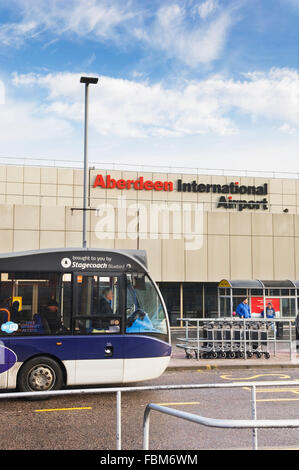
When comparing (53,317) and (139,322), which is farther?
(139,322)

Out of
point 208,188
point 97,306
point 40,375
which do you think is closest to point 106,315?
point 97,306

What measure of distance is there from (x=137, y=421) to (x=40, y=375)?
11.1ft

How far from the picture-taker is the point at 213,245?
34188mm

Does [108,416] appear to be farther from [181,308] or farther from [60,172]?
[60,172]

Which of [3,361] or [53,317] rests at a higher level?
[53,317]

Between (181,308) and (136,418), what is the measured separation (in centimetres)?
2720

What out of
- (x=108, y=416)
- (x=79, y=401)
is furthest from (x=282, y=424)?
(x=79, y=401)

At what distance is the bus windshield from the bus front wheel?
1577mm

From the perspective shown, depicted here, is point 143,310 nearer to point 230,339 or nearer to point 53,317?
point 53,317

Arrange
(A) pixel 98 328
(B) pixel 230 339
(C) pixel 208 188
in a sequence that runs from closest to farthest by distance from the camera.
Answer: (A) pixel 98 328
(B) pixel 230 339
(C) pixel 208 188

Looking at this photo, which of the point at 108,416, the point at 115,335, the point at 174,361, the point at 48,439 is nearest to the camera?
the point at 48,439

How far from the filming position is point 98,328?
34.1 ft

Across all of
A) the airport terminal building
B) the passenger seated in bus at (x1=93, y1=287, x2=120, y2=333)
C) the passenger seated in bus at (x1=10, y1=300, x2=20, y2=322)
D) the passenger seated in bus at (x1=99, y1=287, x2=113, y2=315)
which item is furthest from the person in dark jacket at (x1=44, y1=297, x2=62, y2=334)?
the airport terminal building

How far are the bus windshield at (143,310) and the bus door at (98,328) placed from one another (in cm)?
18
